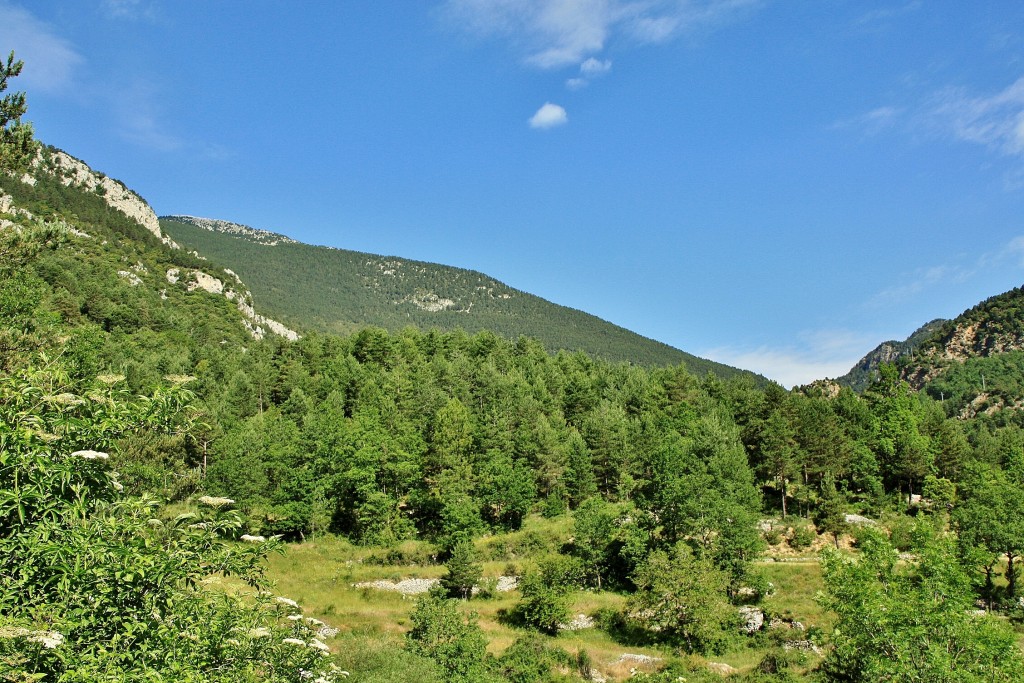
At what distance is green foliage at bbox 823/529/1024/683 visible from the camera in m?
25.9

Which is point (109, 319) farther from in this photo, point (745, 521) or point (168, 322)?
point (745, 521)

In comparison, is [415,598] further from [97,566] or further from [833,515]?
[833,515]

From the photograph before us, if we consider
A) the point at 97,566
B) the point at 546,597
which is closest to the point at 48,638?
the point at 97,566

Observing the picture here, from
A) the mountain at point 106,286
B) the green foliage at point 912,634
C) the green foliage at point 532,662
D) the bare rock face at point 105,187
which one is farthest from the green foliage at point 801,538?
the bare rock face at point 105,187

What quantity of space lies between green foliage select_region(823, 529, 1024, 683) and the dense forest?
0.16 metres

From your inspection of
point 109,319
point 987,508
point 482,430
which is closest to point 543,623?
point 482,430

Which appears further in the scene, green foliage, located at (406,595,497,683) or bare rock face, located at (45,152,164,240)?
bare rock face, located at (45,152,164,240)

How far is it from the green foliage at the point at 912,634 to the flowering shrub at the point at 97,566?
2850cm

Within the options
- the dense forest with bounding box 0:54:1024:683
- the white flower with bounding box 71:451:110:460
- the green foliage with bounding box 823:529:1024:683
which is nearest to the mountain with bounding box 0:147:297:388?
the dense forest with bounding box 0:54:1024:683

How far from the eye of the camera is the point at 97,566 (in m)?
8.39

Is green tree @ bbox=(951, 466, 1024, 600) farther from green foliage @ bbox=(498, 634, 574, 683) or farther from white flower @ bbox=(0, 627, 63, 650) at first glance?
white flower @ bbox=(0, 627, 63, 650)

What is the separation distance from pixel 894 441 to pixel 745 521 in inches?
1525

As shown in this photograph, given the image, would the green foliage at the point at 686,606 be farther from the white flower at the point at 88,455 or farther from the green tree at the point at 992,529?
the white flower at the point at 88,455

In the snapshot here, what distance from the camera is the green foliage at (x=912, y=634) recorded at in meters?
25.9
